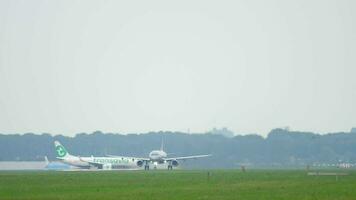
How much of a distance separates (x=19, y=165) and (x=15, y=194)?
10173cm

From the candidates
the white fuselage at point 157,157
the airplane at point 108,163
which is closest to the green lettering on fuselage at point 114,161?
the airplane at point 108,163

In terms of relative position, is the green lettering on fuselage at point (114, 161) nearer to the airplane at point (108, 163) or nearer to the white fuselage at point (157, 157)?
the airplane at point (108, 163)

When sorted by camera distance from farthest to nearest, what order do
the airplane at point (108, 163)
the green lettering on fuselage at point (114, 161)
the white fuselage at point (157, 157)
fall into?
the white fuselage at point (157, 157)
the green lettering on fuselage at point (114, 161)
the airplane at point (108, 163)

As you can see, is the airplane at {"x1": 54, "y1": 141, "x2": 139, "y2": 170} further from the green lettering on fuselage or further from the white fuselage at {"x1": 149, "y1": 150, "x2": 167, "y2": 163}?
the white fuselage at {"x1": 149, "y1": 150, "x2": 167, "y2": 163}

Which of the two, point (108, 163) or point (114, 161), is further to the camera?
point (108, 163)

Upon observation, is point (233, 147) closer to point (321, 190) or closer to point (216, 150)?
point (216, 150)

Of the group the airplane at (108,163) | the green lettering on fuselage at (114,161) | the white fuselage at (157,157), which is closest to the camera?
the airplane at (108,163)

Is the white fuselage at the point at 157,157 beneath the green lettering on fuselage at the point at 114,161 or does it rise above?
above

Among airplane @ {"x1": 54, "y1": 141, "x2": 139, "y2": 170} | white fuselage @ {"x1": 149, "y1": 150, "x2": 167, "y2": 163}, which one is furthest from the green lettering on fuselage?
white fuselage @ {"x1": 149, "y1": 150, "x2": 167, "y2": 163}

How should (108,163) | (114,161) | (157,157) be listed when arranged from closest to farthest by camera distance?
(114,161)
(108,163)
(157,157)

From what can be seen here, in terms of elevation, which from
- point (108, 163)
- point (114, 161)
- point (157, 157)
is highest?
point (157, 157)

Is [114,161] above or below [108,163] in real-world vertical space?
above

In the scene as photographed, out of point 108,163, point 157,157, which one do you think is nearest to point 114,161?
point 108,163

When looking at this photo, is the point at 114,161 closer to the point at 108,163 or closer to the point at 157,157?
the point at 108,163
